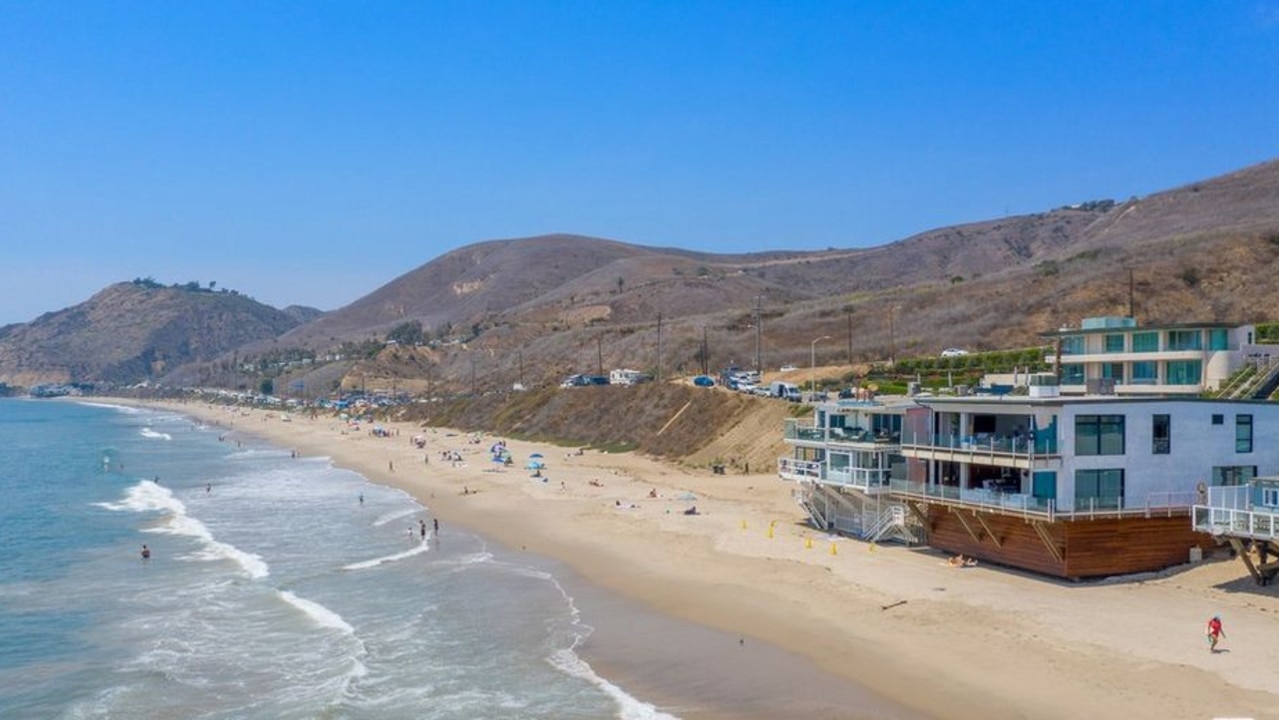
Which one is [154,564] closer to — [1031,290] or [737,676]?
[737,676]

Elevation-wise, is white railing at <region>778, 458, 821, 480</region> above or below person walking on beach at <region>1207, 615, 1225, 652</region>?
above

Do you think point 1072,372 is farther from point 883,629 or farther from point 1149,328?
point 883,629

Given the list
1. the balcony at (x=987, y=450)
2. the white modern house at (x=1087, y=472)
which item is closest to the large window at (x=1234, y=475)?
the white modern house at (x=1087, y=472)

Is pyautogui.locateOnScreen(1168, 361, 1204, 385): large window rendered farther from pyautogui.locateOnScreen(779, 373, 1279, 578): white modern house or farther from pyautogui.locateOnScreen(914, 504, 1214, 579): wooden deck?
pyautogui.locateOnScreen(914, 504, 1214, 579): wooden deck

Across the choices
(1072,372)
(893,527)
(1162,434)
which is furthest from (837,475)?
(1072,372)

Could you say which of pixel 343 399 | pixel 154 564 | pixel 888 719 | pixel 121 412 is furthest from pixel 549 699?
pixel 121 412

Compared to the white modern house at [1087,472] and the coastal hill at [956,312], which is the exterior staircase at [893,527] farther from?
the coastal hill at [956,312]

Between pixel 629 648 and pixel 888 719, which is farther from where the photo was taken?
pixel 629 648

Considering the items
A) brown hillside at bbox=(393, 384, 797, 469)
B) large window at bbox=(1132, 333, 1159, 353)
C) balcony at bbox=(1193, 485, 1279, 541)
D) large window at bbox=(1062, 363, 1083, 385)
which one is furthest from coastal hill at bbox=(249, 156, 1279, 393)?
balcony at bbox=(1193, 485, 1279, 541)
